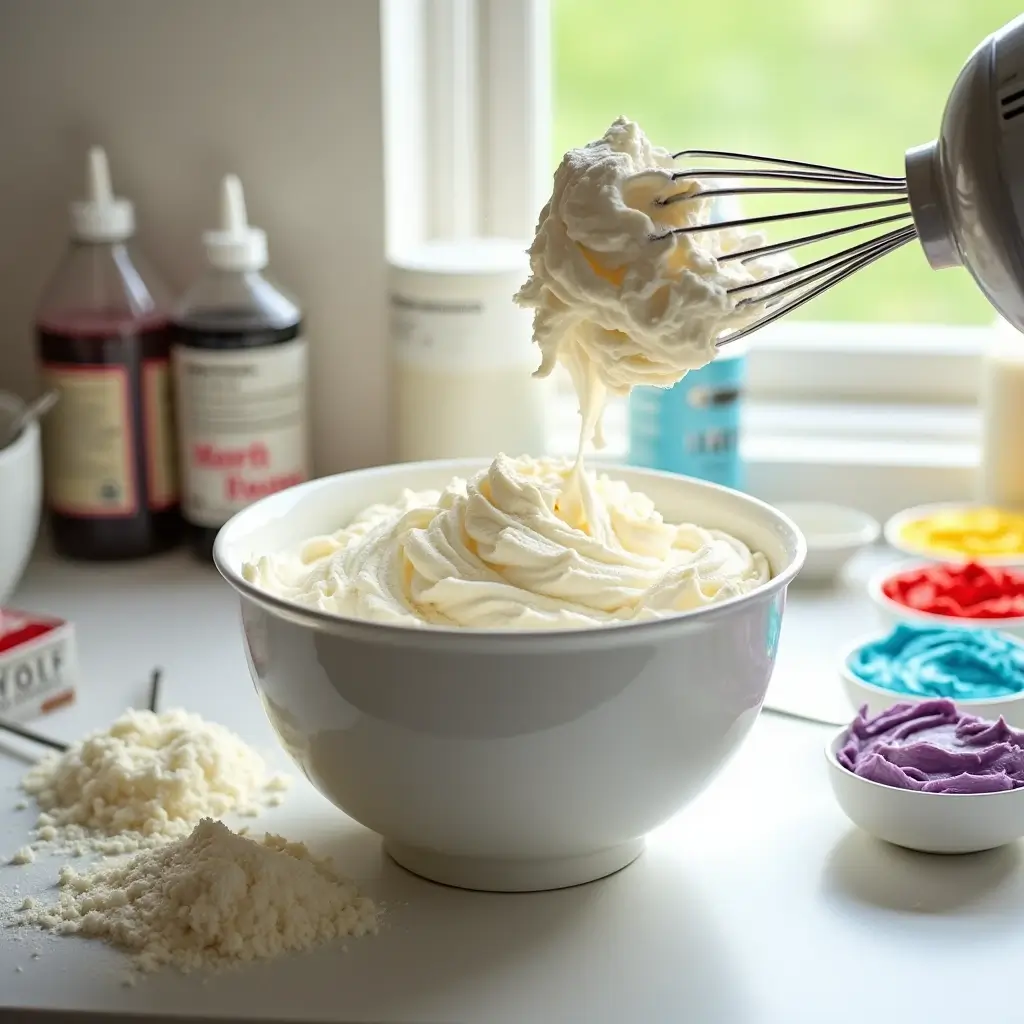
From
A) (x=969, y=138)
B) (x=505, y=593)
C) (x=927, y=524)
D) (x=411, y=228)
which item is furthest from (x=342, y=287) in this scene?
(x=969, y=138)

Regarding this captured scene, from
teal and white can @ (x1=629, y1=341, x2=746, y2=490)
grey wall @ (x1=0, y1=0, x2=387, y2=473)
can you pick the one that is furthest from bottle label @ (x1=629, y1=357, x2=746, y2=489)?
grey wall @ (x1=0, y1=0, x2=387, y2=473)

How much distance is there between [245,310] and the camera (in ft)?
4.08

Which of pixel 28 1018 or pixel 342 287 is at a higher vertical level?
pixel 342 287

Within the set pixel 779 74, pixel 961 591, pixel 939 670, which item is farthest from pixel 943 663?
pixel 779 74

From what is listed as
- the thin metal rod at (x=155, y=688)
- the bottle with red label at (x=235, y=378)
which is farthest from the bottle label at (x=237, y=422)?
the thin metal rod at (x=155, y=688)

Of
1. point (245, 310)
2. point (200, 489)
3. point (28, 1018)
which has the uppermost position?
point (245, 310)

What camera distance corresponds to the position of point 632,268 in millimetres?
729

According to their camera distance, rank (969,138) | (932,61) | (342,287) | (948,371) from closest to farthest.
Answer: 1. (969,138)
2. (342,287)
3. (948,371)
4. (932,61)

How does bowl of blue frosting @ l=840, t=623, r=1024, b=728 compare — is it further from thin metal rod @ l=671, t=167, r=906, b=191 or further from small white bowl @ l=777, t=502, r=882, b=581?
thin metal rod @ l=671, t=167, r=906, b=191

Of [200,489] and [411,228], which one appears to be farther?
[411,228]

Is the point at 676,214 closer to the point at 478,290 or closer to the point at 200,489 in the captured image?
the point at 478,290

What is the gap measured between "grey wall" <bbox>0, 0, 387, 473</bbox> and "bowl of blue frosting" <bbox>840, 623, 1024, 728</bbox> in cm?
54

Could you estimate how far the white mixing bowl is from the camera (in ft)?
2.26

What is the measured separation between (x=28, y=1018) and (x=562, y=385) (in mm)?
921
